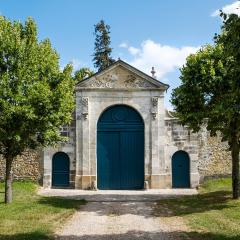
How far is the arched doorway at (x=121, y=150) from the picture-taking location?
83.5ft

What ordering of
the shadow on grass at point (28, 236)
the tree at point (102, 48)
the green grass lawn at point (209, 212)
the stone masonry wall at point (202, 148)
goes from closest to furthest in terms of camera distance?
1. the shadow on grass at point (28, 236)
2. the green grass lawn at point (209, 212)
3. the stone masonry wall at point (202, 148)
4. the tree at point (102, 48)

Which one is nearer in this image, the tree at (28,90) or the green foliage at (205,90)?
the tree at (28,90)

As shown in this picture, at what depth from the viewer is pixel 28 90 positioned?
1706 centimetres

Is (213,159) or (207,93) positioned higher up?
(207,93)

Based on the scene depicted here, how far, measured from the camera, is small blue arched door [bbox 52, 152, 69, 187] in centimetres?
2552

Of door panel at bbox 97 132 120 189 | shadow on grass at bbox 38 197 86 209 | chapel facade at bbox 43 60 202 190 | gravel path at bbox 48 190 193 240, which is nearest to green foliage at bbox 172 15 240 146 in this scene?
gravel path at bbox 48 190 193 240

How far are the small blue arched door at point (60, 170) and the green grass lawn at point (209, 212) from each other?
23.2 ft

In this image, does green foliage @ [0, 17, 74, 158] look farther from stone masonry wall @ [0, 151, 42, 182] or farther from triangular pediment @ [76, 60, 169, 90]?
triangular pediment @ [76, 60, 169, 90]

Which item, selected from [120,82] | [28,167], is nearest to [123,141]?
[120,82]

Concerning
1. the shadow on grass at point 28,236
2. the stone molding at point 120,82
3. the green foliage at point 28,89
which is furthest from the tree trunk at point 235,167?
the shadow on grass at point 28,236

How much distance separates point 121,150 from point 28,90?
963cm

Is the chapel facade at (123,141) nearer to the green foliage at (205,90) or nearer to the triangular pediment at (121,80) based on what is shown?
the triangular pediment at (121,80)

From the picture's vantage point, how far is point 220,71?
1858cm

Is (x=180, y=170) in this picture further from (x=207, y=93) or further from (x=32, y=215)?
(x=32, y=215)
